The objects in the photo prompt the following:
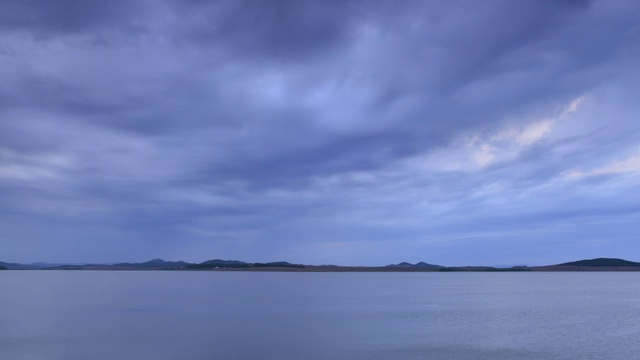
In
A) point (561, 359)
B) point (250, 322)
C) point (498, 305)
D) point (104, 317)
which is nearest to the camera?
point (561, 359)

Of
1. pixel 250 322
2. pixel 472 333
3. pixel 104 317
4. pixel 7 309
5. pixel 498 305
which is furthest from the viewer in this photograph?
pixel 498 305

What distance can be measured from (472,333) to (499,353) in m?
7.02

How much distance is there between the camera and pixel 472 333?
111 feet

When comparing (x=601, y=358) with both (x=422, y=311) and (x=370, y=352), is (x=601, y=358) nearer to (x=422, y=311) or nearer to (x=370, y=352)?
(x=370, y=352)

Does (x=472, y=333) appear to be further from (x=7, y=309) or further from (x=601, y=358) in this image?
(x=7, y=309)

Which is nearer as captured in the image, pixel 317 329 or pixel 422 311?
pixel 317 329

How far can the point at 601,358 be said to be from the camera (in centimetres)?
2569

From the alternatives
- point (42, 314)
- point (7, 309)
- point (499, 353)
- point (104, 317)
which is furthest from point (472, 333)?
point (7, 309)

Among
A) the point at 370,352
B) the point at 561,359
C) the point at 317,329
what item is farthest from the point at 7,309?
the point at 561,359

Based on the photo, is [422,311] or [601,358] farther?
[422,311]

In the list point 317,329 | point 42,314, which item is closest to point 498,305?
point 317,329

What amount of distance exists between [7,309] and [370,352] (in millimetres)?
37043

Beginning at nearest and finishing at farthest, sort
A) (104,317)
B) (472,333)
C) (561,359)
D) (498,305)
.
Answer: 1. (561,359)
2. (472,333)
3. (104,317)
4. (498,305)

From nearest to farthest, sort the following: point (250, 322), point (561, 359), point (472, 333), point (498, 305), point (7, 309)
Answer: point (561, 359)
point (472, 333)
point (250, 322)
point (7, 309)
point (498, 305)
